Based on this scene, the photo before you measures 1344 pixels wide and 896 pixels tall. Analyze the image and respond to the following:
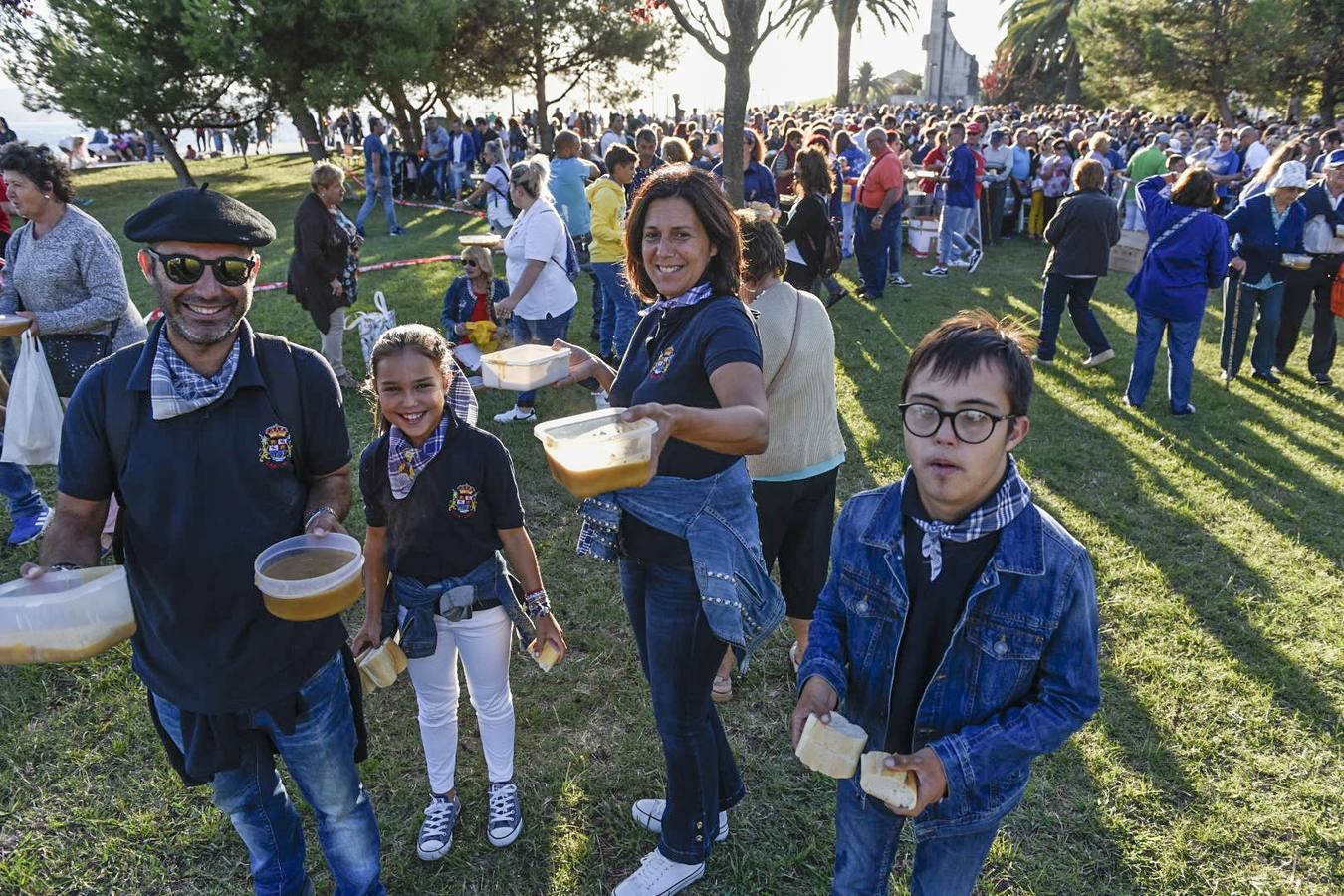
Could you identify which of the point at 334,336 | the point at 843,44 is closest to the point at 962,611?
the point at 334,336

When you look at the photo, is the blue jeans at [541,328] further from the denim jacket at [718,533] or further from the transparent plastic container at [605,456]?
the transparent plastic container at [605,456]

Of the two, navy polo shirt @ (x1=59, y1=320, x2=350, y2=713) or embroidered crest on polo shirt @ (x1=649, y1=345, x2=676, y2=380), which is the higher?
embroidered crest on polo shirt @ (x1=649, y1=345, x2=676, y2=380)

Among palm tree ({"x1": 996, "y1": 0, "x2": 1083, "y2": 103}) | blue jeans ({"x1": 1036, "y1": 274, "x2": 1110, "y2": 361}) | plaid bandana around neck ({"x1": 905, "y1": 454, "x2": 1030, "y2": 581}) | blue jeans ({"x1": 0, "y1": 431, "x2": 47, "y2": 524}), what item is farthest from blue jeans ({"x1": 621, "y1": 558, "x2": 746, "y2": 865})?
palm tree ({"x1": 996, "y1": 0, "x2": 1083, "y2": 103})

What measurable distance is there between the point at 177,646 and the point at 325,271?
5.39 metres

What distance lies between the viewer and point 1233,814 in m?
3.21

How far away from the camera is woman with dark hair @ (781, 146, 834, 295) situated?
6.89 meters

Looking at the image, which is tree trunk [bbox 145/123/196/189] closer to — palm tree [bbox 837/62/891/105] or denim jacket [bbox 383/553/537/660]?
denim jacket [bbox 383/553/537/660]

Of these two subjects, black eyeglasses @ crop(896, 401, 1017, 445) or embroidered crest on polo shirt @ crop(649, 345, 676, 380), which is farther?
embroidered crest on polo shirt @ crop(649, 345, 676, 380)

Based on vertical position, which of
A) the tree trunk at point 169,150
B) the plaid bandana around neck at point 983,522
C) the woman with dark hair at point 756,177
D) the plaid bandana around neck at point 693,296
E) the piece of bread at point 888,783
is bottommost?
the piece of bread at point 888,783

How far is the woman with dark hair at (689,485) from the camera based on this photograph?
2201 millimetres

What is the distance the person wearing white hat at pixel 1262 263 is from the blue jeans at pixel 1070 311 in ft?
3.68

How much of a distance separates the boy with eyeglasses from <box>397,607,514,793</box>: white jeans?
1301mm

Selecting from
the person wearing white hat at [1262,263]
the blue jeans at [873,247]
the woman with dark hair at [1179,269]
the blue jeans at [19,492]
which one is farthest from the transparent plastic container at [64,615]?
the blue jeans at [873,247]

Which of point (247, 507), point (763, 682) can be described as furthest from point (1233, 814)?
point (247, 507)
